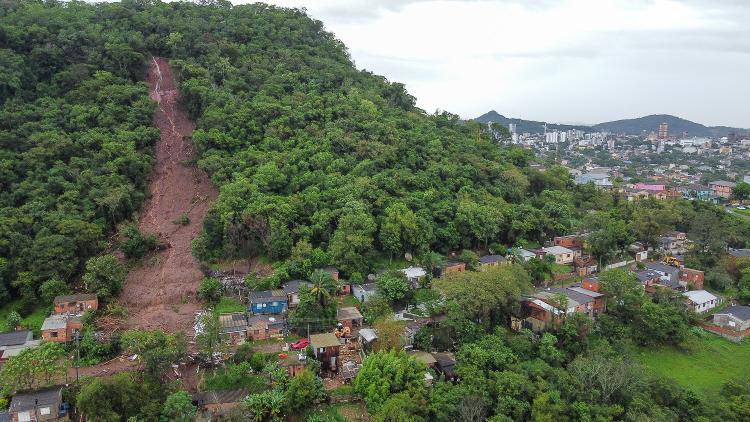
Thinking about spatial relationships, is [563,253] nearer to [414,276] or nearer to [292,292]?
[414,276]

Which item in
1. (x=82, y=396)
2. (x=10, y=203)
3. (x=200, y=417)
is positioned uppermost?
(x=10, y=203)

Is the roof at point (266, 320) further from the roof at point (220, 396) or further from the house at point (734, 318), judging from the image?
the house at point (734, 318)

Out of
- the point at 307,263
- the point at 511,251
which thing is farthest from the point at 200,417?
the point at 511,251

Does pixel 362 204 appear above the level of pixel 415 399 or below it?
above

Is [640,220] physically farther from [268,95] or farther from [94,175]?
[94,175]

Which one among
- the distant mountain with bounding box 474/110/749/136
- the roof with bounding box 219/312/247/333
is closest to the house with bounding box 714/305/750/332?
the roof with bounding box 219/312/247/333

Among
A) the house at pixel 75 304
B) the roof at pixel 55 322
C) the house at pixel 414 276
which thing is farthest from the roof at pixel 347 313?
the roof at pixel 55 322
